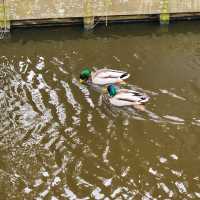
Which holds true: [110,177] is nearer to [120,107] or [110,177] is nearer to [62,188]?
[62,188]

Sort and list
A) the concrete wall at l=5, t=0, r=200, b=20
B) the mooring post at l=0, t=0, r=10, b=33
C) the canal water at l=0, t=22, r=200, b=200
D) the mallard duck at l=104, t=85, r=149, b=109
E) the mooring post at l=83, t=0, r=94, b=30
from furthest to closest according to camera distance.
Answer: the mooring post at l=83, t=0, r=94, b=30 < the concrete wall at l=5, t=0, r=200, b=20 < the mooring post at l=0, t=0, r=10, b=33 < the mallard duck at l=104, t=85, r=149, b=109 < the canal water at l=0, t=22, r=200, b=200

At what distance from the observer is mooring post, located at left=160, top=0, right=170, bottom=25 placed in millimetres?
23641

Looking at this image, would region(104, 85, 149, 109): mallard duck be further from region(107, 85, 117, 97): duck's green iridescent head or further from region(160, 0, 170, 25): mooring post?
region(160, 0, 170, 25): mooring post

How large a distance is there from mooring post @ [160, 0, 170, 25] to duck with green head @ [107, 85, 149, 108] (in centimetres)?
855

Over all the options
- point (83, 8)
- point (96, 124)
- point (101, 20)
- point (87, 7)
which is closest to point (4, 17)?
point (83, 8)

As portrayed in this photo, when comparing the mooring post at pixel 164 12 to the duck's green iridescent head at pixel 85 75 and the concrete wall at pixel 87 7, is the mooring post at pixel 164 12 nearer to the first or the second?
the concrete wall at pixel 87 7

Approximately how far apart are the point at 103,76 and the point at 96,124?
3.27m

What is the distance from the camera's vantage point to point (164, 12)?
2378cm

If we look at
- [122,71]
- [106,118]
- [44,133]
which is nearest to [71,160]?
[44,133]

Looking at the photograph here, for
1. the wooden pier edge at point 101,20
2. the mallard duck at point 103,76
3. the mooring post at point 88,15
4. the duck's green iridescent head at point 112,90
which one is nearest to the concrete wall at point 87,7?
the mooring post at point 88,15

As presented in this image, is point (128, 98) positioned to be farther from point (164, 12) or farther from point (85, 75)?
point (164, 12)

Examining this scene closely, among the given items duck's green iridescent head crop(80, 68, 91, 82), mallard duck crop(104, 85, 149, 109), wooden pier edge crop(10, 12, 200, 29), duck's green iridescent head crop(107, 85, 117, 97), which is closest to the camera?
mallard duck crop(104, 85, 149, 109)

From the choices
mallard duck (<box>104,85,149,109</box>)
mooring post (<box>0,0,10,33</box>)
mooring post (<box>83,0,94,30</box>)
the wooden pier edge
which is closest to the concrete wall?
mooring post (<box>83,0,94,30</box>)

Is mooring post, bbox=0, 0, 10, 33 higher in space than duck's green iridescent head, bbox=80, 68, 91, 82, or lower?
higher
